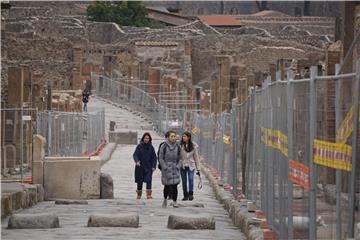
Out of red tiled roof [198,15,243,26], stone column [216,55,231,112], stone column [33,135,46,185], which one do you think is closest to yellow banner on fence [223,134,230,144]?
stone column [33,135,46,185]

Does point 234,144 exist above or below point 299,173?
below

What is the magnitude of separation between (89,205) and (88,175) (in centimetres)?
172

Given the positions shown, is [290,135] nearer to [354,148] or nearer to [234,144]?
[354,148]

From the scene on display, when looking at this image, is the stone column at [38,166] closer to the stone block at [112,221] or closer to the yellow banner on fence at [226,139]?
the yellow banner on fence at [226,139]

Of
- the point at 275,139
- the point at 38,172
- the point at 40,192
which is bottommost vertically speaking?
the point at 40,192

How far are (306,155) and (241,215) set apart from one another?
6078 millimetres

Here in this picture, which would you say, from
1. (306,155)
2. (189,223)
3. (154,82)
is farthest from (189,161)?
(154,82)

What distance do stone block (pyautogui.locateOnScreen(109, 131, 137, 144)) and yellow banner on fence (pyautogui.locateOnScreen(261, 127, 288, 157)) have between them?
36957 mm

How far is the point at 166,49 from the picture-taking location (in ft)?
326

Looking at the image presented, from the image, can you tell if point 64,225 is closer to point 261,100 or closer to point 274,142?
point 261,100

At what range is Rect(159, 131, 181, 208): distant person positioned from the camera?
2277 cm

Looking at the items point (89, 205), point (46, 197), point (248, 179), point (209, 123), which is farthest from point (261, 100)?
point (209, 123)

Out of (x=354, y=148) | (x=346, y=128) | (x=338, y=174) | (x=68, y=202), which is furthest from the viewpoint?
(x=68, y=202)

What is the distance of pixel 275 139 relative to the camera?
15.3 meters
